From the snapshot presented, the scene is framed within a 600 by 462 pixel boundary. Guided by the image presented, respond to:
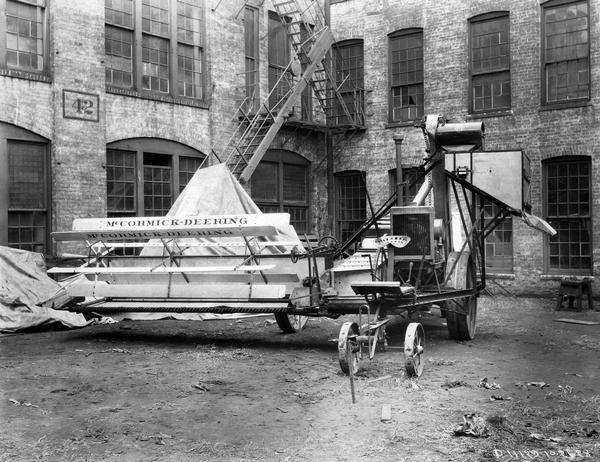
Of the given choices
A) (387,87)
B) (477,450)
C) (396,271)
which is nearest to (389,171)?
(387,87)

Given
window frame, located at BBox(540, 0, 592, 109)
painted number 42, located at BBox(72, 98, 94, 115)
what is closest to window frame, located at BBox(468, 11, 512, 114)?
window frame, located at BBox(540, 0, 592, 109)

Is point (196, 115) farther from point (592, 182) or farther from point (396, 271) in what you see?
point (592, 182)

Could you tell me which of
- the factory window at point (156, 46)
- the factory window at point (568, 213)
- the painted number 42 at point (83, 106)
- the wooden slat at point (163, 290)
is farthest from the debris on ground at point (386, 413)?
the factory window at point (568, 213)

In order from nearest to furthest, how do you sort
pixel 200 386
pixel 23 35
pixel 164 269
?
pixel 200 386
pixel 164 269
pixel 23 35

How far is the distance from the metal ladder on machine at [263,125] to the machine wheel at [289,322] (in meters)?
4.58

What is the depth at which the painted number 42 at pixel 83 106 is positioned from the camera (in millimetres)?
14039

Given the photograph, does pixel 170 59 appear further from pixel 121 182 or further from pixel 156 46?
pixel 121 182

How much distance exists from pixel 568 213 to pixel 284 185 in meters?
7.45

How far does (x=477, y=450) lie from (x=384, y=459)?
0.75 meters

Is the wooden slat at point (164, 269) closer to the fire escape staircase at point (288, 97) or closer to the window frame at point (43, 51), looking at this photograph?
the window frame at point (43, 51)

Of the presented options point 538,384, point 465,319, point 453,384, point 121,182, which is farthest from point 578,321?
point 121,182

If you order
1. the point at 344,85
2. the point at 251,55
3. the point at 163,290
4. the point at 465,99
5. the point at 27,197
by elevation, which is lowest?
the point at 163,290

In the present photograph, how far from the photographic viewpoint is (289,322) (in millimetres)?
11016

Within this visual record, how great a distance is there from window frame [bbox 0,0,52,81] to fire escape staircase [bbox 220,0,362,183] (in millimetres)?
3937
